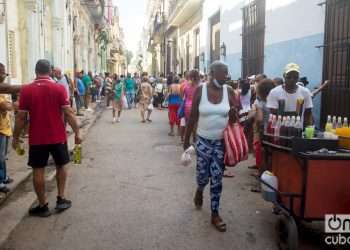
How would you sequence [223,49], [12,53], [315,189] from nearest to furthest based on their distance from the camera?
[315,189] → [12,53] → [223,49]

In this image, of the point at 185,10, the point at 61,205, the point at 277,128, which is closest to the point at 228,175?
the point at 277,128

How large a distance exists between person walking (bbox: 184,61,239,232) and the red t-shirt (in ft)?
5.11

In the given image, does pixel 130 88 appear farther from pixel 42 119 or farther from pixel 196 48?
pixel 42 119

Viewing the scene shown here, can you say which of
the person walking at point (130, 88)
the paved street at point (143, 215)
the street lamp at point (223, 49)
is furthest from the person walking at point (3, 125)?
the person walking at point (130, 88)

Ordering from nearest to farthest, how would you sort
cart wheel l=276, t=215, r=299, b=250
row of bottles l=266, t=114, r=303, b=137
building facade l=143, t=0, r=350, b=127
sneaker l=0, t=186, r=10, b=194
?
1. cart wheel l=276, t=215, r=299, b=250
2. row of bottles l=266, t=114, r=303, b=137
3. sneaker l=0, t=186, r=10, b=194
4. building facade l=143, t=0, r=350, b=127

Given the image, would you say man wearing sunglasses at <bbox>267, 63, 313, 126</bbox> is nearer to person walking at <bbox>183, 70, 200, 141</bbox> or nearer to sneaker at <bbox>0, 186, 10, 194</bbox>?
sneaker at <bbox>0, 186, 10, 194</bbox>

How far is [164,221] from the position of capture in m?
4.95

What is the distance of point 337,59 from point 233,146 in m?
3.91

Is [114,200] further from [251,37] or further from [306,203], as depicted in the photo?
[251,37]

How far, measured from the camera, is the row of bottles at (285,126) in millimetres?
4488

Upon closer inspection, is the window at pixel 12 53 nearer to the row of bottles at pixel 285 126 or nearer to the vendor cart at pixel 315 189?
the row of bottles at pixel 285 126

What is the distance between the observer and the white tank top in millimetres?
4727

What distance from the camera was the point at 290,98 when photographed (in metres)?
5.30

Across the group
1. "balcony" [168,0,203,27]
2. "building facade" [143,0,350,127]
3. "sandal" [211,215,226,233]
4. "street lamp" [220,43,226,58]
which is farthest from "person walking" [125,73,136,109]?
"sandal" [211,215,226,233]
